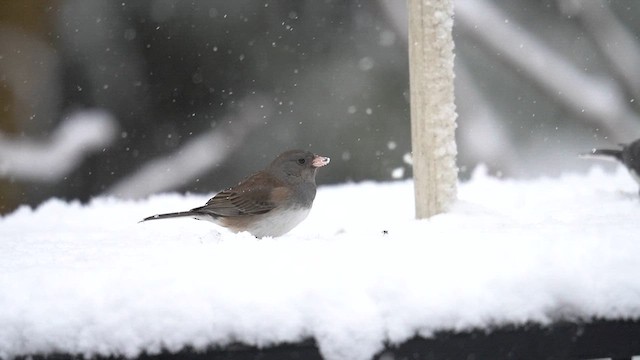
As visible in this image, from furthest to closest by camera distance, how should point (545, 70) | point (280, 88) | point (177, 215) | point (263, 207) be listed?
point (280, 88) → point (545, 70) → point (263, 207) → point (177, 215)

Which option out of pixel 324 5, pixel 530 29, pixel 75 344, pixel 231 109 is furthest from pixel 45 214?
pixel 530 29

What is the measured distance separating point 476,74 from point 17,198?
3104 mm

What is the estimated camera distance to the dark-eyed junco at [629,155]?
10.4ft

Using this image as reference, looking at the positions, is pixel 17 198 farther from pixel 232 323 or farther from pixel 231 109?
pixel 232 323

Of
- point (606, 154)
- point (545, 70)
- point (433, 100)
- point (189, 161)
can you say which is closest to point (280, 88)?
point (189, 161)

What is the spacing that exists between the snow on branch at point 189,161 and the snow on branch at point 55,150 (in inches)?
11.6

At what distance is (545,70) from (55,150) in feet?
10.2

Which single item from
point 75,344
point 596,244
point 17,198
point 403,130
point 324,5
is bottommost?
point 75,344

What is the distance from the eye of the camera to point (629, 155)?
3.29m

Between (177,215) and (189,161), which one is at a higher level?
(189,161)

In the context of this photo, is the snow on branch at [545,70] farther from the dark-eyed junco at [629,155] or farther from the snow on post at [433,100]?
the snow on post at [433,100]

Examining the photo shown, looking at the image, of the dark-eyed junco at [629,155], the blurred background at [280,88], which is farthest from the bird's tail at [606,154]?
the blurred background at [280,88]

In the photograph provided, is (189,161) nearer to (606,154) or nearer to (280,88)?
(280,88)

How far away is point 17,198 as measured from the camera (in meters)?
5.07
